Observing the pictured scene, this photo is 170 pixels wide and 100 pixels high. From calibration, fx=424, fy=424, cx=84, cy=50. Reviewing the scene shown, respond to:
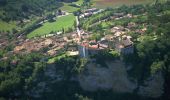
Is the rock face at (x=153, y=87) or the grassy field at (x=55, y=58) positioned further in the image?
the grassy field at (x=55, y=58)

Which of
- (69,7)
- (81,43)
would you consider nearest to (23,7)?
(69,7)

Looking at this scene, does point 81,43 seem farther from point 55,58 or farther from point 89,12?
point 89,12

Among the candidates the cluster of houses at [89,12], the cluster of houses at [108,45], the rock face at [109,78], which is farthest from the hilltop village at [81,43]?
the cluster of houses at [89,12]

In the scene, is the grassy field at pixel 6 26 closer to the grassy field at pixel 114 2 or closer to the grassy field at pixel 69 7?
the grassy field at pixel 69 7

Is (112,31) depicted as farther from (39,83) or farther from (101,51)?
(39,83)

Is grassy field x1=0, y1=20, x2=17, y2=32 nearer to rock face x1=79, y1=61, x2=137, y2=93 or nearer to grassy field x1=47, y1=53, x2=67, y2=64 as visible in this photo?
grassy field x1=47, y1=53, x2=67, y2=64

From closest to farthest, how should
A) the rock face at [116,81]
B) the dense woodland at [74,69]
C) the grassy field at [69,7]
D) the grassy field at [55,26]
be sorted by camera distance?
the rock face at [116,81] < the dense woodland at [74,69] < the grassy field at [55,26] < the grassy field at [69,7]

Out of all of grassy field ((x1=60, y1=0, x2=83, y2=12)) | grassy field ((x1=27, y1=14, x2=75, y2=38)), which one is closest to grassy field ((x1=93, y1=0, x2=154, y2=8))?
grassy field ((x1=60, y1=0, x2=83, y2=12))
